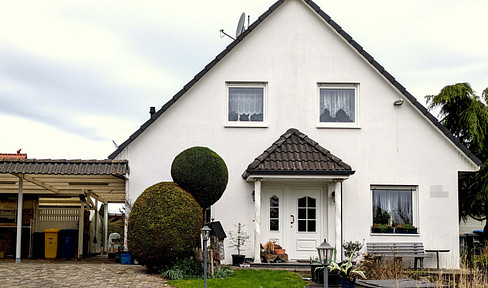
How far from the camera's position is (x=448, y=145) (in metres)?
16.7

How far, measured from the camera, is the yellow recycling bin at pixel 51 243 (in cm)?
1822

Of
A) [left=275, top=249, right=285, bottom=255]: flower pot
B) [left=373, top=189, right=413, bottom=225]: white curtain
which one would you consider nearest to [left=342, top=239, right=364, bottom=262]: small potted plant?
[left=373, top=189, right=413, bottom=225]: white curtain

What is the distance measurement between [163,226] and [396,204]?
735cm

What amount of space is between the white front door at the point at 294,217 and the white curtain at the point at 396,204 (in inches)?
62.2

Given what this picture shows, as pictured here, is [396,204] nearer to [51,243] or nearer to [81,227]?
[81,227]

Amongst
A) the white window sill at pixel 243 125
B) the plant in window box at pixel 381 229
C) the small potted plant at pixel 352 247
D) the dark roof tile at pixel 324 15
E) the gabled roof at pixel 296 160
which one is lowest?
the small potted plant at pixel 352 247

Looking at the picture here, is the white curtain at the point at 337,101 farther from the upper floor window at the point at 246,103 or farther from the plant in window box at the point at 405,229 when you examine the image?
the plant in window box at the point at 405,229

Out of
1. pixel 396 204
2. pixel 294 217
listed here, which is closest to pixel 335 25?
pixel 396 204

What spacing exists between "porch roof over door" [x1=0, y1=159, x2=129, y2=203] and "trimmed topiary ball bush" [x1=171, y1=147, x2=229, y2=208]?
2.27 metres

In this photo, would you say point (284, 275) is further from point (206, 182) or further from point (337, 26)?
point (337, 26)

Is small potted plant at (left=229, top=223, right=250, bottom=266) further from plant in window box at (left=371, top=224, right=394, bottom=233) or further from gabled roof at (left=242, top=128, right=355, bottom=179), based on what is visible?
plant in window box at (left=371, top=224, right=394, bottom=233)

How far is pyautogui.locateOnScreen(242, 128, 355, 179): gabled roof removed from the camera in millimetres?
15039

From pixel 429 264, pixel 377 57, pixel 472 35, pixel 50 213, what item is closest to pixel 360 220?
pixel 429 264

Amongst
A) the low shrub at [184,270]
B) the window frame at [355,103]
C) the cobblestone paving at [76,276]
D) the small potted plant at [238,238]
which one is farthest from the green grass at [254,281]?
the window frame at [355,103]
